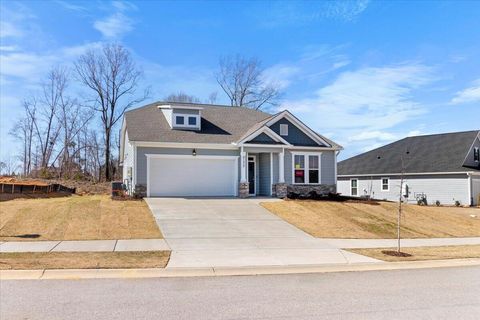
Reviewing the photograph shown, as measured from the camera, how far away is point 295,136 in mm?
26828

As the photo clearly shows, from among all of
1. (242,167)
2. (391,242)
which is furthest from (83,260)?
(242,167)

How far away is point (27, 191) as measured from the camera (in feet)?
79.1

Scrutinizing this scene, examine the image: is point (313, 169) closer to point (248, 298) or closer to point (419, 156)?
point (419, 156)

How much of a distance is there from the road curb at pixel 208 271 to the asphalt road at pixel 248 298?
1.32 feet

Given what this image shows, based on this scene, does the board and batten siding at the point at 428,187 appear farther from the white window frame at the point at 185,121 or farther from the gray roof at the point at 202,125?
the white window frame at the point at 185,121

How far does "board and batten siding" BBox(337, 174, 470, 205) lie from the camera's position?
33562mm

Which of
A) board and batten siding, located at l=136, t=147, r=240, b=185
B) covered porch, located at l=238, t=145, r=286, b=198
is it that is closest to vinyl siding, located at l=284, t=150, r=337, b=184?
covered porch, located at l=238, t=145, r=286, b=198

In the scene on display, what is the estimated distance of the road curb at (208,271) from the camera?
892 centimetres

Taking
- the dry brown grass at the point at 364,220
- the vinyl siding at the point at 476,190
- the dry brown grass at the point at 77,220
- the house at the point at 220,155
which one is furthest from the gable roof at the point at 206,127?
the vinyl siding at the point at 476,190

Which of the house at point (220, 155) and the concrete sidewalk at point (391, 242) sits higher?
the house at point (220, 155)

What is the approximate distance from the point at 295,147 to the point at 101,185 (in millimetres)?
12956

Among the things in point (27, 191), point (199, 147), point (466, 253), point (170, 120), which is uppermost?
point (170, 120)

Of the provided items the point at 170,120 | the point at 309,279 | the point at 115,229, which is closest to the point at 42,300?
the point at 309,279

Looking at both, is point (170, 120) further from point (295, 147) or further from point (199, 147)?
point (295, 147)
